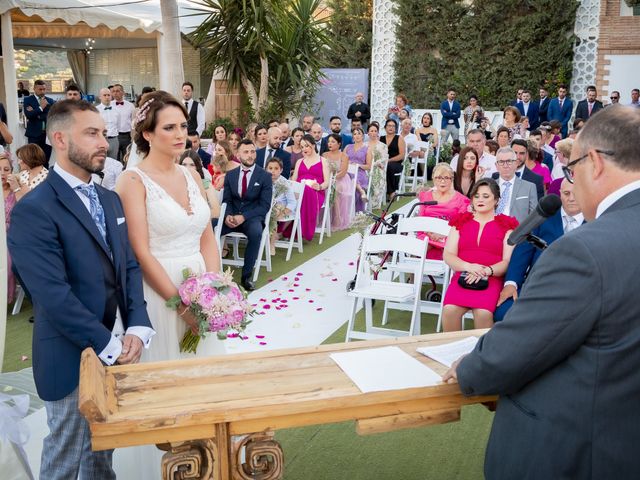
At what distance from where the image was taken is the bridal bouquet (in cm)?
325

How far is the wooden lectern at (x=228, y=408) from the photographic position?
2.25m

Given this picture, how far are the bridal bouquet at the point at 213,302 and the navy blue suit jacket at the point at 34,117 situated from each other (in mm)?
11580

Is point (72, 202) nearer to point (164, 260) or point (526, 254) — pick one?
point (164, 260)

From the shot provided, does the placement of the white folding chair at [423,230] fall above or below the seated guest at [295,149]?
below

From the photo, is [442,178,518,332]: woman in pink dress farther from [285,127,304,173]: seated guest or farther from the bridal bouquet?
[285,127,304,173]: seated guest

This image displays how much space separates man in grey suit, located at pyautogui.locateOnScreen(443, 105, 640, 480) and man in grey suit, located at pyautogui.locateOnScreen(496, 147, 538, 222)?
15.0 feet

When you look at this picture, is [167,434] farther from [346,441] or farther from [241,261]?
[241,261]

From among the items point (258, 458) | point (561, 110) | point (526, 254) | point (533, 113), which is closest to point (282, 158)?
point (526, 254)

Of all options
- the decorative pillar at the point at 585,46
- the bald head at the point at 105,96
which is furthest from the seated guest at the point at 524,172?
the decorative pillar at the point at 585,46

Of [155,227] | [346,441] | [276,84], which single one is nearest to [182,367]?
[155,227]

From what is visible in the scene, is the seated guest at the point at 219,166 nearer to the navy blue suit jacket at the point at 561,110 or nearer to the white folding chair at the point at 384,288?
the white folding chair at the point at 384,288

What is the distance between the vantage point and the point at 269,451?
8.00 feet

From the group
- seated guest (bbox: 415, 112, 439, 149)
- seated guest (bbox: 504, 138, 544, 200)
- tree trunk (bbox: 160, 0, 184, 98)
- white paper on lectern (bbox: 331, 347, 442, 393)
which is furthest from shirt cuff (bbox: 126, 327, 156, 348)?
seated guest (bbox: 415, 112, 439, 149)

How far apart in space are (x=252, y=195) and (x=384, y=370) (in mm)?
5748
